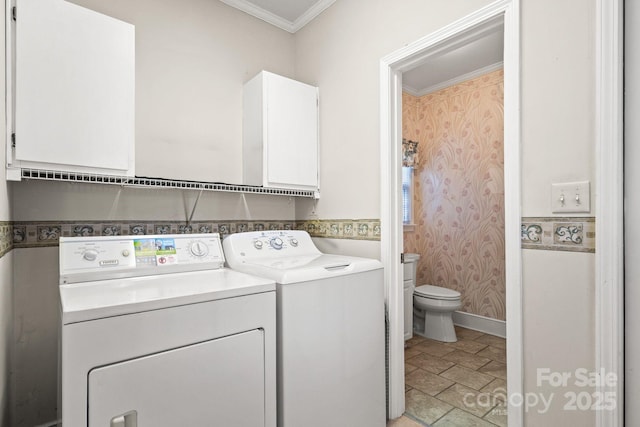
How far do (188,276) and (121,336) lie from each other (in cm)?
52

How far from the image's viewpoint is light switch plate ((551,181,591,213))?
118cm

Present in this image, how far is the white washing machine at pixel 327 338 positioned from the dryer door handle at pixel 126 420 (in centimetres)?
53

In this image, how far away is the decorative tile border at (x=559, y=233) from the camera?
1184mm

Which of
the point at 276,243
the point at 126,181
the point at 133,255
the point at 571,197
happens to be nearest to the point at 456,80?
the point at 571,197

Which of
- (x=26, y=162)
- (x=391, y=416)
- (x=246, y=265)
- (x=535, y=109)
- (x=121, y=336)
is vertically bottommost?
(x=391, y=416)

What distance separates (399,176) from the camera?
1.90m

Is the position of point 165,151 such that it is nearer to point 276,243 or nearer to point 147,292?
point 276,243

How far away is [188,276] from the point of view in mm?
1501

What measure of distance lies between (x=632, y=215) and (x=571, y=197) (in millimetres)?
185

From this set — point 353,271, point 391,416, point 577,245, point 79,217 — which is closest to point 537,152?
point 577,245

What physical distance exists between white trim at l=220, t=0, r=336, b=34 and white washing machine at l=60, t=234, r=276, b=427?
184 centimetres

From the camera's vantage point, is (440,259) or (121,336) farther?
(440,259)

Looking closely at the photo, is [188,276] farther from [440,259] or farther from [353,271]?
[440,259]

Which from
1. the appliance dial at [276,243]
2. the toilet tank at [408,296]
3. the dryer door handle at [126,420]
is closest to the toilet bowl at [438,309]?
the toilet tank at [408,296]
